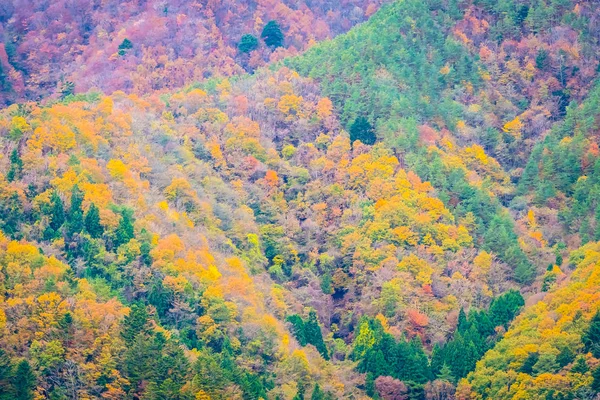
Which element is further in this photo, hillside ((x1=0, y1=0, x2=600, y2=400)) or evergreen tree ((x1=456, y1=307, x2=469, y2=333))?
evergreen tree ((x1=456, y1=307, x2=469, y2=333))

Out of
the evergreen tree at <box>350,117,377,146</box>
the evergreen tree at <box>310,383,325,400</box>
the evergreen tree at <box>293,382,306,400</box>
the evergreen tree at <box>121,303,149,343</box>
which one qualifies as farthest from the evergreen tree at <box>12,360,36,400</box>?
the evergreen tree at <box>350,117,377,146</box>

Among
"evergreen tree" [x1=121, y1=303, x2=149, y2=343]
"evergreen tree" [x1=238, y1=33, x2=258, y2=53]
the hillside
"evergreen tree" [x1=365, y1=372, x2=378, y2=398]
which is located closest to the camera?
"evergreen tree" [x1=121, y1=303, x2=149, y2=343]

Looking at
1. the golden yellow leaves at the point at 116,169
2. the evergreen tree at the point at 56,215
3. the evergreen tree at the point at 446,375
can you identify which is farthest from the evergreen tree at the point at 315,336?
the evergreen tree at the point at 56,215

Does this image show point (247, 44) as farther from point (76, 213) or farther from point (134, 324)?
point (134, 324)

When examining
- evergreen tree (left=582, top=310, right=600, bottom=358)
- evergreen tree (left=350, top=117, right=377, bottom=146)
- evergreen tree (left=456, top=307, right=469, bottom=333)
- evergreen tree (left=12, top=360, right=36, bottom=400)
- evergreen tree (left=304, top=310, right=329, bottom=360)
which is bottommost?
evergreen tree (left=12, top=360, right=36, bottom=400)

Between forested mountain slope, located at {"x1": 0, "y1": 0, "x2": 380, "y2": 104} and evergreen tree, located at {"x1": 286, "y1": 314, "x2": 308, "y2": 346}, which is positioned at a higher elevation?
forested mountain slope, located at {"x1": 0, "y1": 0, "x2": 380, "y2": 104}

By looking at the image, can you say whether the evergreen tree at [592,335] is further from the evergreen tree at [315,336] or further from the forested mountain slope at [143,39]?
the forested mountain slope at [143,39]

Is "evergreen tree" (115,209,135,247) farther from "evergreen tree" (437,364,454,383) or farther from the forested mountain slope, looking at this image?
the forested mountain slope
